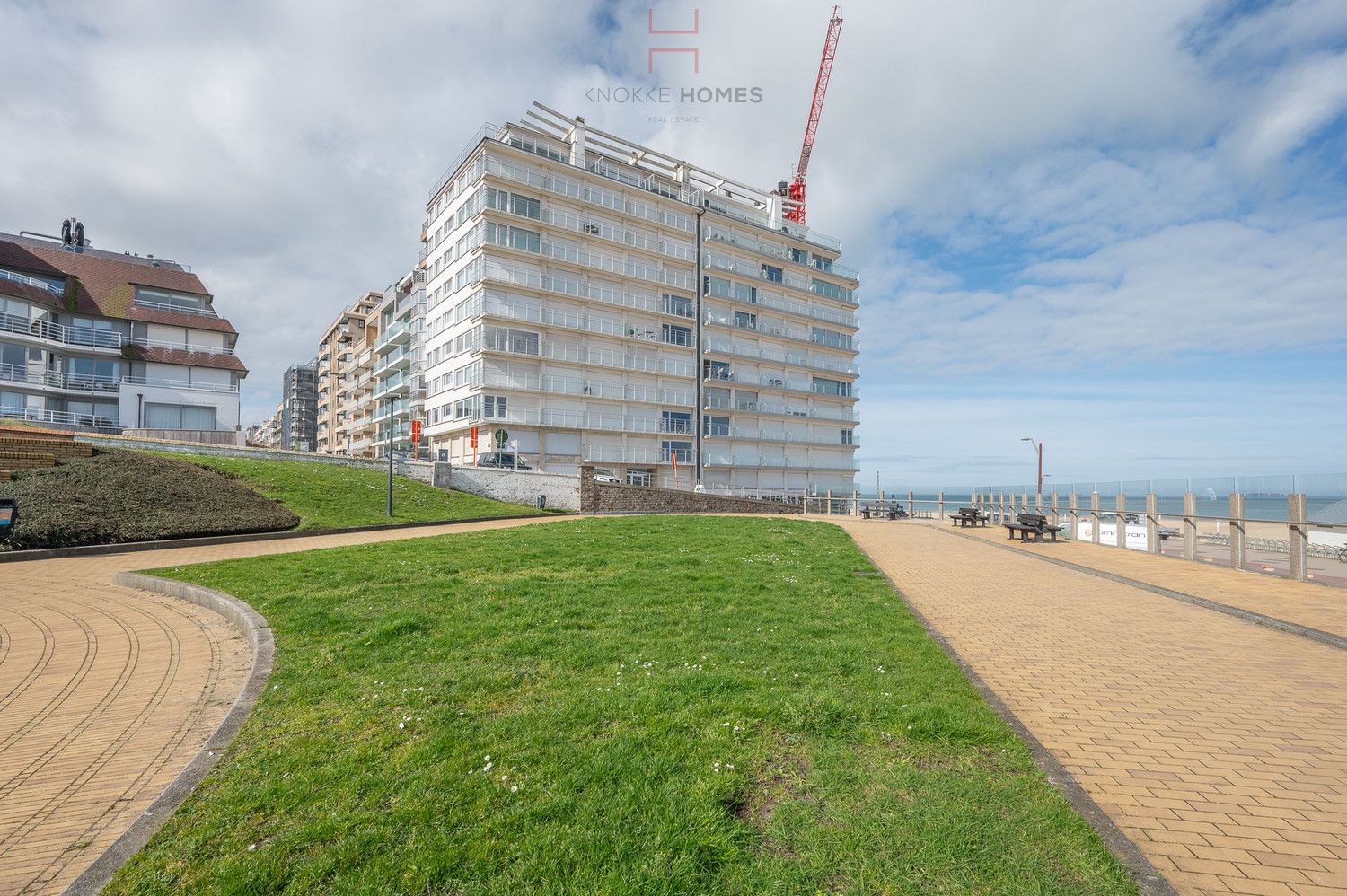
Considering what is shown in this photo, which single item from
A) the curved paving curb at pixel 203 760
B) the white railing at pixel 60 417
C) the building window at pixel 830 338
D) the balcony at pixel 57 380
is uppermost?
the building window at pixel 830 338

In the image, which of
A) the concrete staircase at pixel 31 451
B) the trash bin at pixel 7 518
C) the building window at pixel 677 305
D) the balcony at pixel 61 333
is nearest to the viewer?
the trash bin at pixel 7 518

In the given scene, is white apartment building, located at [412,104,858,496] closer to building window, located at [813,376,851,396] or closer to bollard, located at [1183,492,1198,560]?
building window, located at [813,376,851,396]

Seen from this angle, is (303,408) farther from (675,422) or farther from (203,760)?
(203,760)

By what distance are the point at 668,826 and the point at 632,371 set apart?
4525 centimetres

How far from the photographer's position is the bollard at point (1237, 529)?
1359cm

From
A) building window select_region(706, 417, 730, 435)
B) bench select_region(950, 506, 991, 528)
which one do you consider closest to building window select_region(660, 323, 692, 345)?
building window select_region(706, 417, 730, 435)

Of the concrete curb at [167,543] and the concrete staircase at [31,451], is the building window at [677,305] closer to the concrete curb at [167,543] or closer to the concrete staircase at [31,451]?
the concrete curb at [167,543]

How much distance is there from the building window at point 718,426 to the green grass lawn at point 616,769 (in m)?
43.9

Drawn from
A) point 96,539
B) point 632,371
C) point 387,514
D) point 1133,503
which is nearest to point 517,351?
point 632,371

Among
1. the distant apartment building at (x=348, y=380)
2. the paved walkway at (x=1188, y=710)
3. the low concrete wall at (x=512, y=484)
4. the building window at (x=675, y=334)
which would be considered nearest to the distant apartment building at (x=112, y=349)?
the low concrete wall at (x=512, y=484)

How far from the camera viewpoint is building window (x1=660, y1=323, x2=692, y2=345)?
50.1 metres

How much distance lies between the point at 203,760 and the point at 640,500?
91.1 feet

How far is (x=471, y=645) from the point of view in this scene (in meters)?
6.37

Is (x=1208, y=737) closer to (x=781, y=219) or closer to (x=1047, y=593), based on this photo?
(x=1047, y=593)
